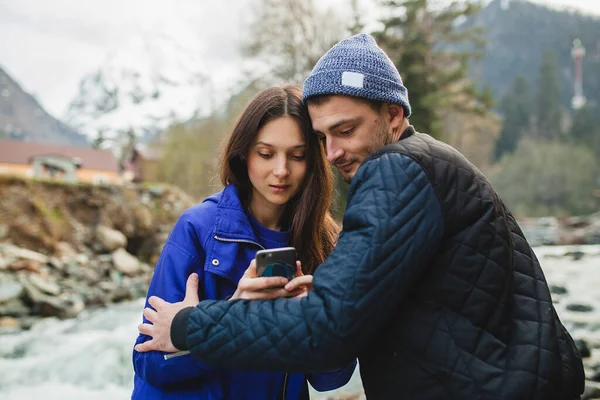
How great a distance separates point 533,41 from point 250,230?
139235mm

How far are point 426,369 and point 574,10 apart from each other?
484 ft

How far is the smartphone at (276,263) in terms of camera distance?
5.65 feet

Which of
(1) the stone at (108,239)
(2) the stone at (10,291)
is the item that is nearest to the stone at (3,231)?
(1) the stone at (108,239)

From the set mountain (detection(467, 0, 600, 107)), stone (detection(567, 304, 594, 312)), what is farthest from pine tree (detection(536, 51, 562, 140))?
stone (detection(567, 304, 594, 312))

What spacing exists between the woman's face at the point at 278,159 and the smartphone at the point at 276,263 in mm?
535

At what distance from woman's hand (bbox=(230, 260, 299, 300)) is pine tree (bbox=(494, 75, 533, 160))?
65581 mm

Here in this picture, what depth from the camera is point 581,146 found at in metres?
50.0

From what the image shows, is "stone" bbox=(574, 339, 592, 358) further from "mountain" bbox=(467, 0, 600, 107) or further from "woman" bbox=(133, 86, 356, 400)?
"mountain" bbox=(467, 0, 600, 107)

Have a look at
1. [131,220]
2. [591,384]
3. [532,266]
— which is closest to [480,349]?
[532,266]

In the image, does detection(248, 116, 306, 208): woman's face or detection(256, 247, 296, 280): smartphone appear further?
detection(248, 116, 306, 208): woman's face

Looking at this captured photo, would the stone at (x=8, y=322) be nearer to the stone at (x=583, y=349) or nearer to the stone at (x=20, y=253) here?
the stone at (x=20, y=253)

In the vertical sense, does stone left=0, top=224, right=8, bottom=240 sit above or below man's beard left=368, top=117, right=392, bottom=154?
below

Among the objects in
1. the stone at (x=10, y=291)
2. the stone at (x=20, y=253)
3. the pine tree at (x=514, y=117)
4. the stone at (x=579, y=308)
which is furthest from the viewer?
the pine tree at (x=514, y=117)

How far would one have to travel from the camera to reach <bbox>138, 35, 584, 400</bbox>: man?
1450 millimetres
